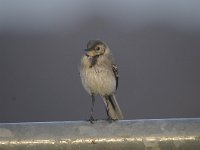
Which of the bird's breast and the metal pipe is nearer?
the metal pipe

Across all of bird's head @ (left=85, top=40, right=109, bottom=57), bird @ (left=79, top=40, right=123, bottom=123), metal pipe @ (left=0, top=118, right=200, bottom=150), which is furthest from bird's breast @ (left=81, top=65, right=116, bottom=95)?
metal pipe @ (left=0, top=118, right=200, bottom=150)

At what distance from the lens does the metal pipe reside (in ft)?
A: 13.7

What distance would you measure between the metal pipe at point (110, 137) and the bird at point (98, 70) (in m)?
2.49

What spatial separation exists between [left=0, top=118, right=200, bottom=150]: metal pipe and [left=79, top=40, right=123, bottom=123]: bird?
2.49 meters

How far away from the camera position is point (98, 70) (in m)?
6.86

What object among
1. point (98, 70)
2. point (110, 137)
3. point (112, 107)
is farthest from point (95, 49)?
point (110, 137)

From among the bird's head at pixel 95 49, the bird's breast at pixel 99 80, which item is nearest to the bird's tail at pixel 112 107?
the bird's breast at pixel 99 80

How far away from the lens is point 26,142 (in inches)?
165

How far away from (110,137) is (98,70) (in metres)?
2.66

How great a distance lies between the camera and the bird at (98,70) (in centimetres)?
684

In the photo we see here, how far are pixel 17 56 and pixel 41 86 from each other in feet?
9.45

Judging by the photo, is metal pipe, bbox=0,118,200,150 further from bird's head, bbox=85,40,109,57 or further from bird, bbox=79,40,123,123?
bird's head, bbox=85,40,109,57

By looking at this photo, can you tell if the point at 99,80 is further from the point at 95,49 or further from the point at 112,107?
the point at 112,107

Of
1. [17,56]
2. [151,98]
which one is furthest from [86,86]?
[17,56]
